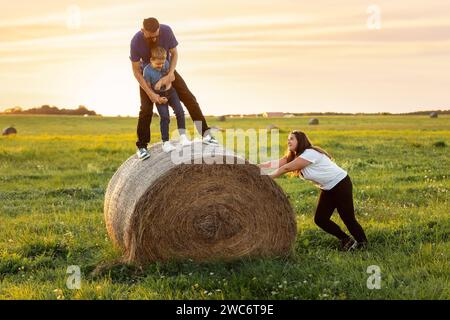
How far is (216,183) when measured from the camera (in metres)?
7.95

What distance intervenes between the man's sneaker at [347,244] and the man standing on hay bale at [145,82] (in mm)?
2182

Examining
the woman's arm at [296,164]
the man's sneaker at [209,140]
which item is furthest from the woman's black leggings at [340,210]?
the man's sneaker at [209,140]

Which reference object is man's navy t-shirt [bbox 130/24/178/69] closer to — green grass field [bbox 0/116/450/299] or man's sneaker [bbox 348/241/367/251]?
green grass field [bbox 0/116/450/299]

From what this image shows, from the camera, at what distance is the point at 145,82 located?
8328mm

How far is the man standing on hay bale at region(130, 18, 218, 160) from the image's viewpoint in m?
8.25

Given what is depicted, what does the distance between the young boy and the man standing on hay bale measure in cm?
8

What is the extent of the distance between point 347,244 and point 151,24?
12.5 feet

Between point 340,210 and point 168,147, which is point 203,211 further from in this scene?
point 340,210

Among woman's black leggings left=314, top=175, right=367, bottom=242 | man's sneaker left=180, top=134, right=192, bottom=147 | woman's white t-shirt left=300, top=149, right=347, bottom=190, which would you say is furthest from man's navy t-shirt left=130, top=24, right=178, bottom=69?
woman's black leggings left=314, top=175, right=367, bottom=242

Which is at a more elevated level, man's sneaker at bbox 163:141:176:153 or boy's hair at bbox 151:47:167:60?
boy's hair at bbox 151:47:167:60
